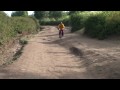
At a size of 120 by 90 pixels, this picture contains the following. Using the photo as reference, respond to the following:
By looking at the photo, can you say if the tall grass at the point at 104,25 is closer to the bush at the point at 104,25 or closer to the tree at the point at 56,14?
the bush at the point at 104,25

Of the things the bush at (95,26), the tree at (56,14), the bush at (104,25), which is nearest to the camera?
the bush at (104,25)

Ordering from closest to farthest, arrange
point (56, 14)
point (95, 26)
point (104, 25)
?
point (104, 25)
point (95, 26)
point (56, 14)

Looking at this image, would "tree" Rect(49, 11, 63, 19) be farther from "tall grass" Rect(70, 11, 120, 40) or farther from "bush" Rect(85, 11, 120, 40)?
"bush" Rect(85, 11, 120, 40)

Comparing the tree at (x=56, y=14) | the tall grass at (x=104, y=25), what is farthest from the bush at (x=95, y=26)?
the tree at (x=56, y=14)

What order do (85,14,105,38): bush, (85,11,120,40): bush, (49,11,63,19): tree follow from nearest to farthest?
(85,11,120,40): bush
(85,14,105,38): bush
(49,11,63,19): tree

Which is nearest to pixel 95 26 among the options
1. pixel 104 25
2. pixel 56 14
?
pixel 104 25

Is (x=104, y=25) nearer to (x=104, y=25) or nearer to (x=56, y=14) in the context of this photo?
(x=104, y=25)

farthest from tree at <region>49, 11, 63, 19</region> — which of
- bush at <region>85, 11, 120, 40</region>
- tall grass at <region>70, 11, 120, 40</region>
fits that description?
bush at <region>85, 11, 120, 40</region>

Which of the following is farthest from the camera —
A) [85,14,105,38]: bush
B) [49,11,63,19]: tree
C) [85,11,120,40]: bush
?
[49,11,63,19]: tree

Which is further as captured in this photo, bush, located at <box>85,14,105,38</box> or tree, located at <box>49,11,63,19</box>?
tree, located at <box>49,11,63,19</box>

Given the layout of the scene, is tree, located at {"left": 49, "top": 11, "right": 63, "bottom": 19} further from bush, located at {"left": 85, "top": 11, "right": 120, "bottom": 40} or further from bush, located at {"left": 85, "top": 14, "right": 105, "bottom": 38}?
bush, located at {"left": 85, "top": 11, "right": 120, "bottom": 40}

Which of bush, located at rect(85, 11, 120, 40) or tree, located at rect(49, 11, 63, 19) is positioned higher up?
bush, located at rect(85, 11, 120, 40)
